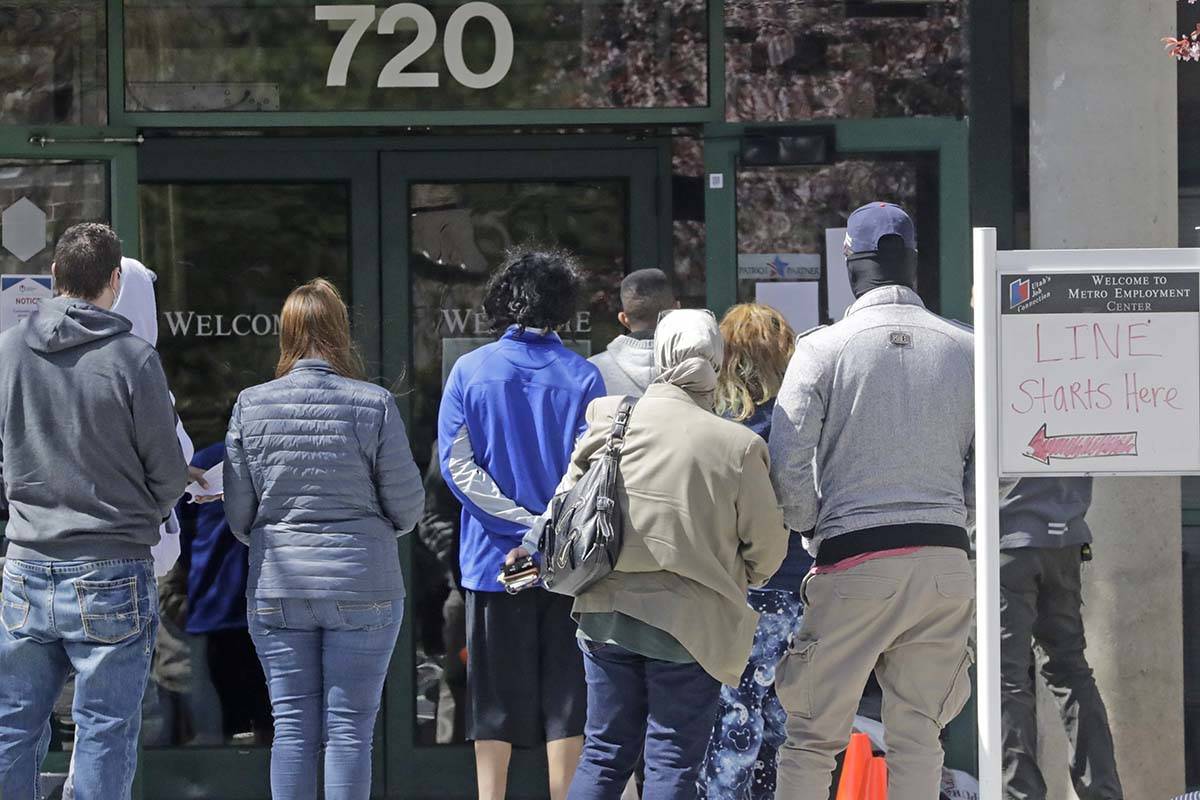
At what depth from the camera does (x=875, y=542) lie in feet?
13.6

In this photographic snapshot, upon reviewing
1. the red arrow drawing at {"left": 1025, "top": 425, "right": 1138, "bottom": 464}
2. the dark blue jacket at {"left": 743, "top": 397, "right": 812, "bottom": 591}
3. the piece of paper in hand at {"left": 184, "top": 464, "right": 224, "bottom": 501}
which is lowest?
the dark blue jacket at {"left": 743, "top": 397, "right": 812, "bottom": 591}

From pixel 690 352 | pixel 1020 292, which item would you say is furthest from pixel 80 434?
pixel 1020 292

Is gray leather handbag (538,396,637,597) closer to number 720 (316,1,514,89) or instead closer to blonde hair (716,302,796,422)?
blonde hair (716,302,796,422)

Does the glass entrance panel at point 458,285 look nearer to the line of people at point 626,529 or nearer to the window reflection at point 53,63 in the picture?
the window reflection at point 53,63

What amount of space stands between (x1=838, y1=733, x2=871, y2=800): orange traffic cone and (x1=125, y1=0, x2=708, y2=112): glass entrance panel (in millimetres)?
2420

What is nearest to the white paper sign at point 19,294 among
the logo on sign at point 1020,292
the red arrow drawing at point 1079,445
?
the logo on sign at point 1020,292

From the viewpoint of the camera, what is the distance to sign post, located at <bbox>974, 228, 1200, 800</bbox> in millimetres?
4270

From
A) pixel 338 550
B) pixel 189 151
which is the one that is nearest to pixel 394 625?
pixel 338 550

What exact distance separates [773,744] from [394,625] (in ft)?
4.46

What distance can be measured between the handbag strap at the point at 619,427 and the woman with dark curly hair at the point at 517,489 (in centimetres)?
78

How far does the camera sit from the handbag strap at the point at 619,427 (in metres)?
4.06

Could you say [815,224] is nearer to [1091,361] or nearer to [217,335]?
[1091,361]

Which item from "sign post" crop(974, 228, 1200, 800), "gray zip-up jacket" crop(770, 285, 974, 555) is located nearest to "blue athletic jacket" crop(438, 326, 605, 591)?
"gray zip-up jacket" crop(770, 285, 974, 555)

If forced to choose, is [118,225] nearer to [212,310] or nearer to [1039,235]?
[212,310]
